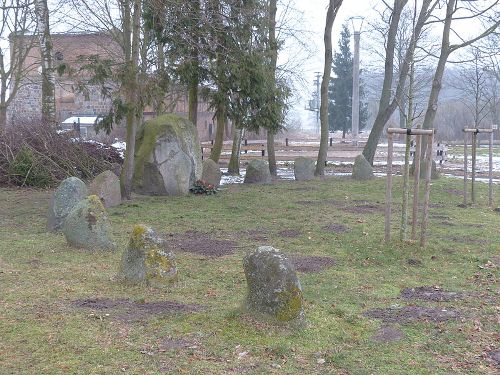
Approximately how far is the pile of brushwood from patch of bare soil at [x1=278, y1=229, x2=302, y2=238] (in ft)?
30.3

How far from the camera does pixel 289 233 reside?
36.8 ft

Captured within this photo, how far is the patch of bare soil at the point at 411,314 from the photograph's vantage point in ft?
20.8

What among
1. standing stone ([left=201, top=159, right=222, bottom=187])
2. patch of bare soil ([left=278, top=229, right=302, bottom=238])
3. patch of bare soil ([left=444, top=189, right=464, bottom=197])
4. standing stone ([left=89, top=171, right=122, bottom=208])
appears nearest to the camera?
patch of bare soil ([left=278, top=229, right=302, bottom=238])

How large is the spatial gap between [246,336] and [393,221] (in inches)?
293

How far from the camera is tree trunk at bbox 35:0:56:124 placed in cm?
1842

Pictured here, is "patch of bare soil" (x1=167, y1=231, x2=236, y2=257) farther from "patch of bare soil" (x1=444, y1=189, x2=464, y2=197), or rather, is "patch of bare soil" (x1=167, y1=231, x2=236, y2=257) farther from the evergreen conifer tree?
the evergreen conifer tree

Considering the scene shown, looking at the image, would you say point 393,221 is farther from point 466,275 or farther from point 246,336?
point 246,336

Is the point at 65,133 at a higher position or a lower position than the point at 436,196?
higher

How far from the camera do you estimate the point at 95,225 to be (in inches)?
364

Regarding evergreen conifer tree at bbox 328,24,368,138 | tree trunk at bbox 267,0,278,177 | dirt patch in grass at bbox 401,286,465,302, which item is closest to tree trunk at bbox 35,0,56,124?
tree trunk at bbox 267,0,278,177

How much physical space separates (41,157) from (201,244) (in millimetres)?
10036

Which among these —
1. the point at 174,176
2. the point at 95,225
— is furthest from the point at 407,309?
the point at 174,176

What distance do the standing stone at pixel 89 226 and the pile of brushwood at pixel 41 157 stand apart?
943cm

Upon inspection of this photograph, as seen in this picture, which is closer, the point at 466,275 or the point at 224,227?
the point at 466,275
